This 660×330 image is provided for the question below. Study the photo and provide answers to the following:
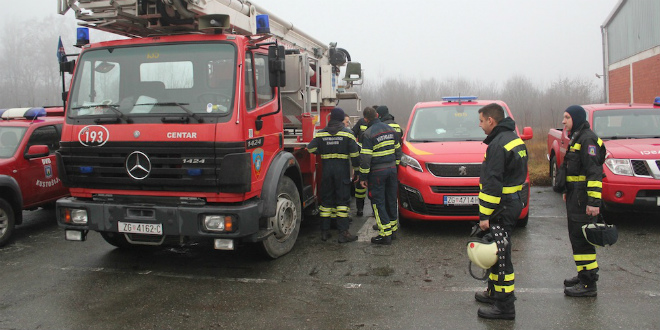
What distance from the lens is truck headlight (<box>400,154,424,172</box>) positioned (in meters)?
7.07

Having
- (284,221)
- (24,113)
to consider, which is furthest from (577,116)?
(24,113)

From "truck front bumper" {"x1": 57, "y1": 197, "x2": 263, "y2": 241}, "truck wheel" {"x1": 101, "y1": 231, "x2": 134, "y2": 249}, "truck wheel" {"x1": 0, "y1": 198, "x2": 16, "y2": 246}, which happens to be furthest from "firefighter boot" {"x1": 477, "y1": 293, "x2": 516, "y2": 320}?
"truck wheel" {"x1": 0, "y1": 198, "x2": 16, "y2": 246}

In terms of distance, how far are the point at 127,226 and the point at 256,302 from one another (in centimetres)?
158

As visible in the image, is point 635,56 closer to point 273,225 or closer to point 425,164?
point 425,164

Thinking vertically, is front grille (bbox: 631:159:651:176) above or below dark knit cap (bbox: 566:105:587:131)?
below

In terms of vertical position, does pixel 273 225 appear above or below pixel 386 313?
above

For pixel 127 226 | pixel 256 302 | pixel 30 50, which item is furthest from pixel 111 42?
pixel 30 50

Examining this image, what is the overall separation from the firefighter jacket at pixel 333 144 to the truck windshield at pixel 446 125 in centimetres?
154

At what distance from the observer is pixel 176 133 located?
4992mm

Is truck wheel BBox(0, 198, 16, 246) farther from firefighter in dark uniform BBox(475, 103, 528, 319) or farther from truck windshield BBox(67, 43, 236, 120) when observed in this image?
firefighter in dark uniform BBox(475, 103, 528, 319)

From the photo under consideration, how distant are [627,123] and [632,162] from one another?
1.58m

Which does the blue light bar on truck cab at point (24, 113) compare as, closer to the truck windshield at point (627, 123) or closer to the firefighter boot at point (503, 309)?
the firefighter boot at point (503, 309)

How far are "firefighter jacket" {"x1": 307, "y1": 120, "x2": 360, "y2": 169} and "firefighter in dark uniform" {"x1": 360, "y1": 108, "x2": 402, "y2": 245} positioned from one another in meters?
0.21

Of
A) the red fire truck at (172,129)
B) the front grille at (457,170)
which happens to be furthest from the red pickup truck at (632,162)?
the red fire truck at (172,129)
